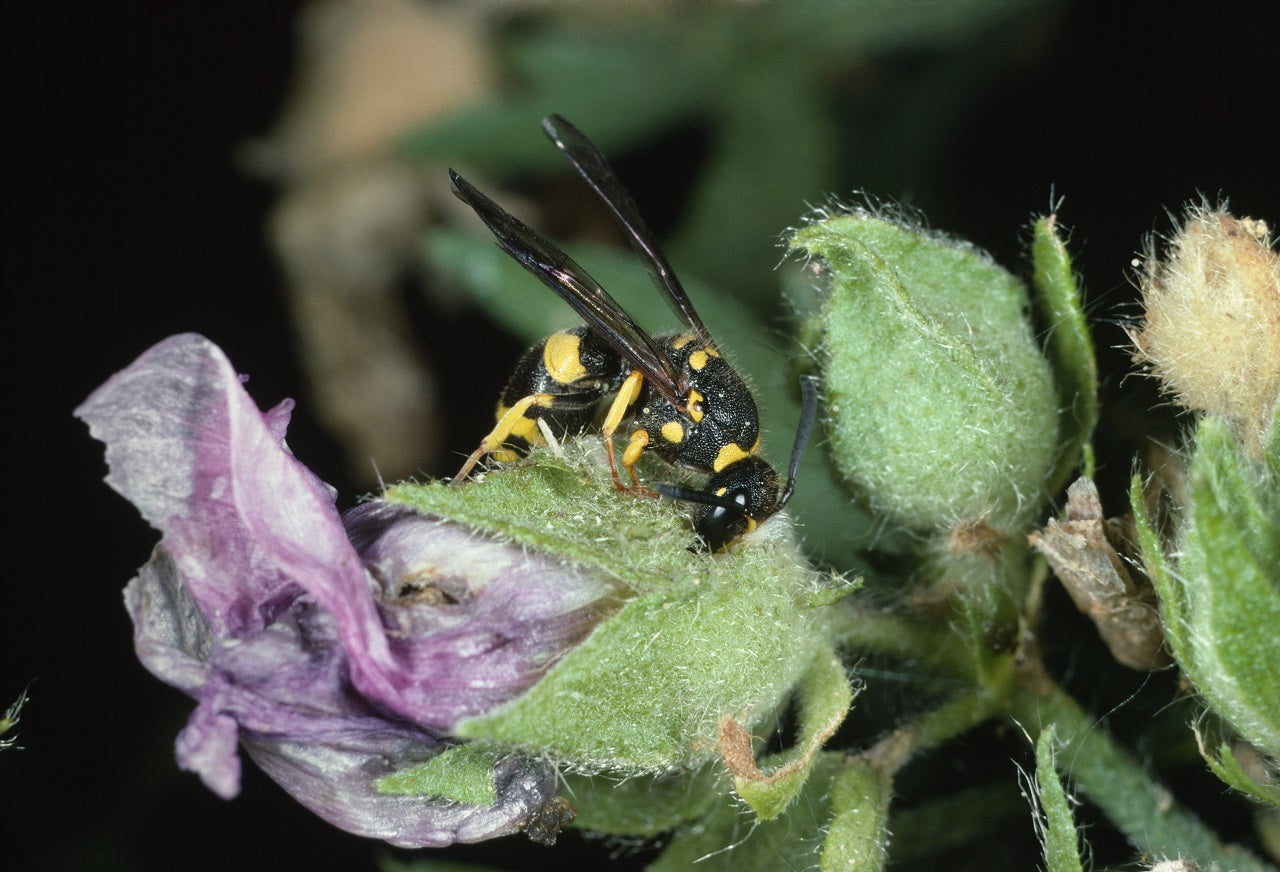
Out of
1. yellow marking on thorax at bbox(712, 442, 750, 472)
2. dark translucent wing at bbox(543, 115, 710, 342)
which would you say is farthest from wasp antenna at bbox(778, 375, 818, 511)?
dark translucent wing at bbox(543, 115, 710, 342)

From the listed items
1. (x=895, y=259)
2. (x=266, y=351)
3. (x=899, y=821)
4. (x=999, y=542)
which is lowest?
(x=266, y=351)

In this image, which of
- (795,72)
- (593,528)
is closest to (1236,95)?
(795,72)

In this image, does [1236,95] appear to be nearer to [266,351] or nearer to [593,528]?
[593,528]

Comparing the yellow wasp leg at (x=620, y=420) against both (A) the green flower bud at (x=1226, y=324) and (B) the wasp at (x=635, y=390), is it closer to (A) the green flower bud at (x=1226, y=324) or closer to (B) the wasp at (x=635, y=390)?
(B) the wasp at (x=635, y=390)

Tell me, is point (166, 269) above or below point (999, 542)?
below

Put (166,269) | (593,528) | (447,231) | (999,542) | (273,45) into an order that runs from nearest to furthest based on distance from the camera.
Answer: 1. (593,528)
2. (999,542)
3. (447,231)
4. (166,269)
5. (273,45)

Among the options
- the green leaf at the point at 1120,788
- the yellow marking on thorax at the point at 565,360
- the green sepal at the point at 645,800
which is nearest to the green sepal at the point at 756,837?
the green sepal at the point at 645,800

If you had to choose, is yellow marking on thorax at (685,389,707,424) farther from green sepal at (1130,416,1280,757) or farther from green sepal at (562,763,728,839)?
green sepal at (1130,416,1280,757)
